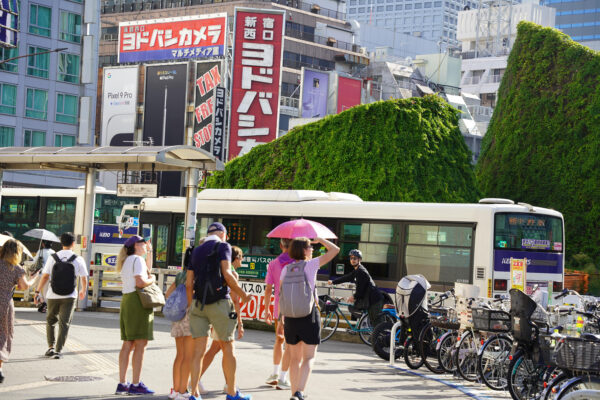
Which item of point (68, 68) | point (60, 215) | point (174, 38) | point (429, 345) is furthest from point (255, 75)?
point (429, 345)

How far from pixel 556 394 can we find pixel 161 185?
2466 inches

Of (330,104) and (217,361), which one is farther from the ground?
(330,104)

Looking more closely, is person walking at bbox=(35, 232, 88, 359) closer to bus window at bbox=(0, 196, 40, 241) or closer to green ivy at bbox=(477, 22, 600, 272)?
bus window at bbox=(0, 196, 40, 241)

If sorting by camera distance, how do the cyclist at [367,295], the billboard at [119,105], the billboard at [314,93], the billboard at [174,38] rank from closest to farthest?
the cyclist at [367,295]
the billboard at [119,105]
the billboard at [314,93]
the billboard at [174,38]

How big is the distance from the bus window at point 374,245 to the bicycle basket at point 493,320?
27.9 feet

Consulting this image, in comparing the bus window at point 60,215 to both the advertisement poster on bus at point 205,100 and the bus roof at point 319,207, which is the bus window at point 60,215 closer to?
the bus roof at point 319,207

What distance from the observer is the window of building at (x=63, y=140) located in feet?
218

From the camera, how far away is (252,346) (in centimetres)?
1653

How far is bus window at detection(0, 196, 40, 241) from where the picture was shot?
3238 cm

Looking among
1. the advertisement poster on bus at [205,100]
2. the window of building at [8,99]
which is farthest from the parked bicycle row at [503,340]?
the window of building at [8,99]

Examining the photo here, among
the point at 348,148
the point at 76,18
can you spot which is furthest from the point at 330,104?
the point at 348,148

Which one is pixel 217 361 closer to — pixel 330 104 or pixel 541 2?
pixel 330 104

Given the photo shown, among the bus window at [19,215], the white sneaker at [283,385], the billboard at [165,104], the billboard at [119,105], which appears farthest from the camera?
the billboard at [119,105]

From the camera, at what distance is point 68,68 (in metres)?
66.9
